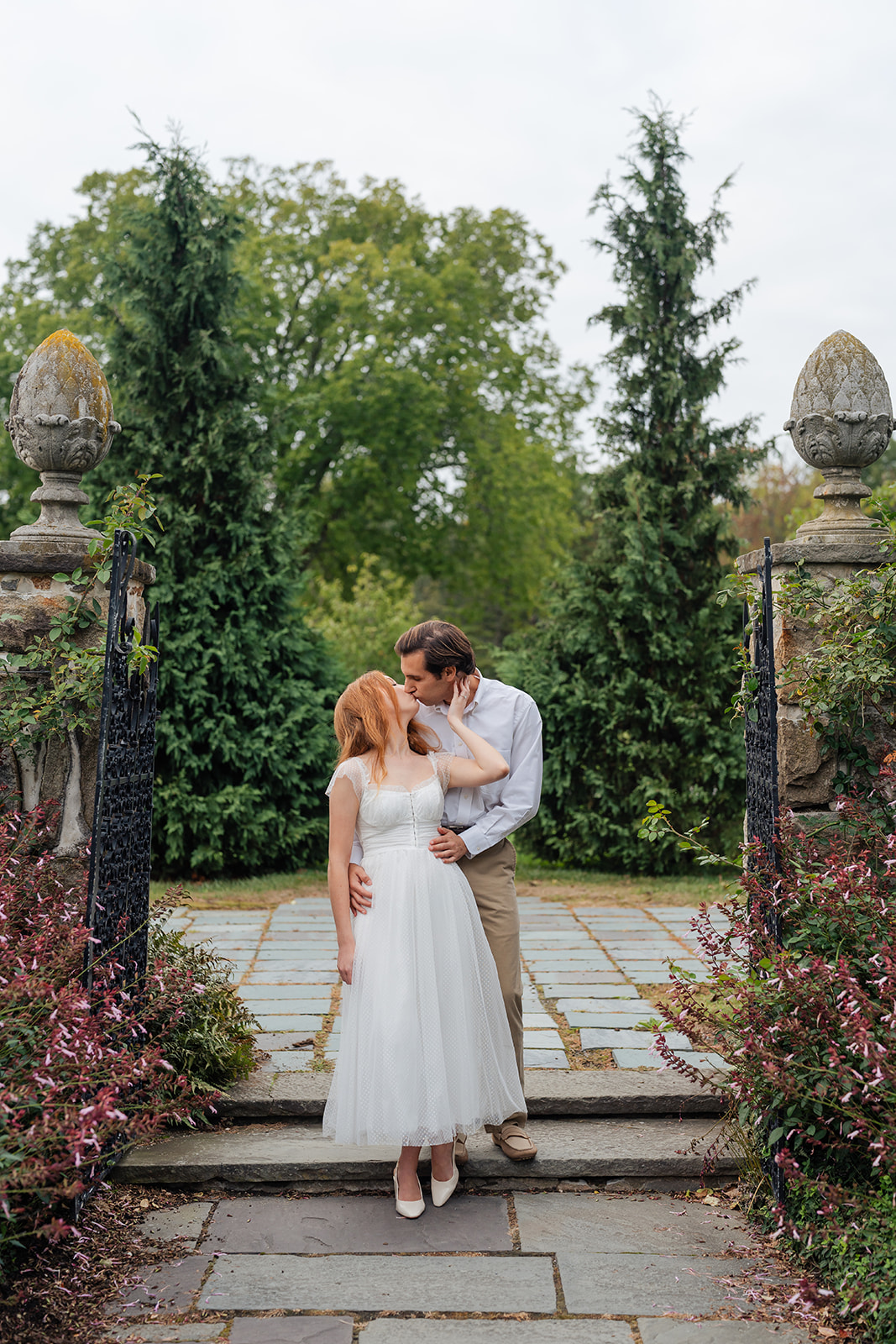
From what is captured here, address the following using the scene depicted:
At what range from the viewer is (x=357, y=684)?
356cm

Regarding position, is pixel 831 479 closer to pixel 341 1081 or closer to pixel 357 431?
pixel 341 1081

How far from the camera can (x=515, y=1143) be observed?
3668 millimetres

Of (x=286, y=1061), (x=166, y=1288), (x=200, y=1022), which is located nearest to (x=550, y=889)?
(x=286, y=1061)

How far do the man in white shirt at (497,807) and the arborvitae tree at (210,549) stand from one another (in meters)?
5.43

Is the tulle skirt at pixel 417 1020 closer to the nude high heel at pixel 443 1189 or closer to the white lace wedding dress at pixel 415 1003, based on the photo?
the white lace wedding dress at pixel 415 1003

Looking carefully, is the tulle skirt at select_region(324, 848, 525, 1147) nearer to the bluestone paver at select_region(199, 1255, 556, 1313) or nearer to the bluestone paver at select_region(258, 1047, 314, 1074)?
the bluestone paver at select_region(199, 1255, 556, 1313)

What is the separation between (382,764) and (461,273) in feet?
58.5

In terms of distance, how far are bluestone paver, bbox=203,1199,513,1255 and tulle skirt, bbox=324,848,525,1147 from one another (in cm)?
26

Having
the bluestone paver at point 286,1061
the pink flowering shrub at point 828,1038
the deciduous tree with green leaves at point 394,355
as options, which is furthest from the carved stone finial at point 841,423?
the deciduous tree with green leaves at point 394,355

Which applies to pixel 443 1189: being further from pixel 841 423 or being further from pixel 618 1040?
pixel 841 423

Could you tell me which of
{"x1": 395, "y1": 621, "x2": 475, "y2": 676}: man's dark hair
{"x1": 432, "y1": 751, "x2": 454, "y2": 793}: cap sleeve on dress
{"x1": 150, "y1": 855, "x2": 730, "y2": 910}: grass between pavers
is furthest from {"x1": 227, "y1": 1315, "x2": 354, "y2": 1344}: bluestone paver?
{"x1": 150, "y1": 855, "x2": 730, "y2": 910}: grass between pavers

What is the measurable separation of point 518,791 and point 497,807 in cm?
9

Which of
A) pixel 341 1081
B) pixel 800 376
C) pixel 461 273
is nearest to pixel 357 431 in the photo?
pixel 461 273

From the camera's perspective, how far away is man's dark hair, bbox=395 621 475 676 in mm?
3500
